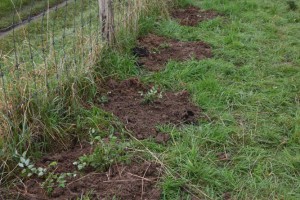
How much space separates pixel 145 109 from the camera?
4.12 m

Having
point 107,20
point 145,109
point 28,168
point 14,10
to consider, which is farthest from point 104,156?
point 14,10

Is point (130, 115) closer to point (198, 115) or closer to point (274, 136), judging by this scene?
point (198, 115)

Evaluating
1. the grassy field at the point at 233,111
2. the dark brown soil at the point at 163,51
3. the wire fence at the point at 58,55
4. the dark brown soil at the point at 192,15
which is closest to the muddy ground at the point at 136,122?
the dark brown soil at the point at 163,51

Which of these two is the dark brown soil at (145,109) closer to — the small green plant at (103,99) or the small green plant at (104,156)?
the small green plant at (103,99)

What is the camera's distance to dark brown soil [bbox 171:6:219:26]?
21.7ft

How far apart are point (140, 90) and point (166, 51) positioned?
3.98ft

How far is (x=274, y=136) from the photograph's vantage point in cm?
371

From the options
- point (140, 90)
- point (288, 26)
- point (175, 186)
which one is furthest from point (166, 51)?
point (175, 186)

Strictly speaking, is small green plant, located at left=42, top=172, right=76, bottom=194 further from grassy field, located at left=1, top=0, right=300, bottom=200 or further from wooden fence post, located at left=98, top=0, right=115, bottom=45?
wooden fence post, located at left=98, top=0, right=115, bottom=45

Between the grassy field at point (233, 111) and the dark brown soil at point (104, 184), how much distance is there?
120 mm

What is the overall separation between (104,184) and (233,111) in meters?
1.68

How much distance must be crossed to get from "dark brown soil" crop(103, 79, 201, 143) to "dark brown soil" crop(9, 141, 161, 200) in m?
0.51

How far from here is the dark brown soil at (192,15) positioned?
21.7 feet

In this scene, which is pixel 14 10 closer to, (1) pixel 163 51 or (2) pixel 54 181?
(1) pixel 163 51
